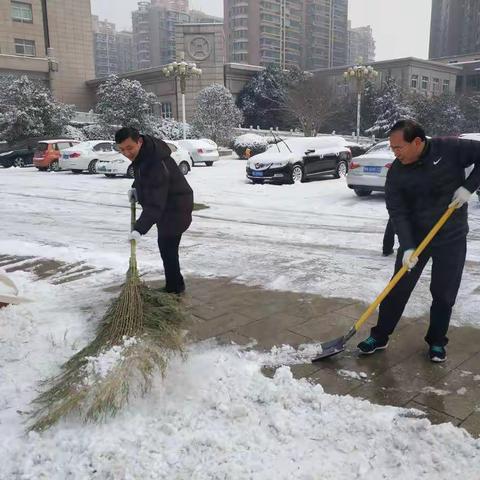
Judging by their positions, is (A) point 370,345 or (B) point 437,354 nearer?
(B) point 437,354

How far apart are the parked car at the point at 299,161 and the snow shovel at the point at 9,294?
10.2 meters

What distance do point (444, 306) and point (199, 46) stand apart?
167ft

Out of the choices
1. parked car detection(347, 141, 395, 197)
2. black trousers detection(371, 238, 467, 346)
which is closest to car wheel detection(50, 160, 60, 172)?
parked car detection(347, 141, 395, 197)

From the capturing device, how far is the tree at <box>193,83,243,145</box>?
34.6 m

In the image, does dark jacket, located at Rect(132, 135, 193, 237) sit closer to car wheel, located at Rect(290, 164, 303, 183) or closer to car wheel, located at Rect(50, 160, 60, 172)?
car wheel, located at Rect(290, 164, 303, 183)

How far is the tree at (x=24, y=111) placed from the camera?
31109 mm

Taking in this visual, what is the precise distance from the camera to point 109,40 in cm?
10662

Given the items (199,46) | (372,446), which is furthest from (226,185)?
(199,46)

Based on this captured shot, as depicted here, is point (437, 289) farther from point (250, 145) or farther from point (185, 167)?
point (250, 145)

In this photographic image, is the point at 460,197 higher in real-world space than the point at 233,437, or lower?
higher

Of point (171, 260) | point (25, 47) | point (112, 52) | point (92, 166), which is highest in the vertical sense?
point (112, 52)

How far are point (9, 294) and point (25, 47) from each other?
178 feet

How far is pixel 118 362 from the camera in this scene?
2912 mm

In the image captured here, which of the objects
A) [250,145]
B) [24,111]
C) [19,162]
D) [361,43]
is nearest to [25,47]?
[24,111]
